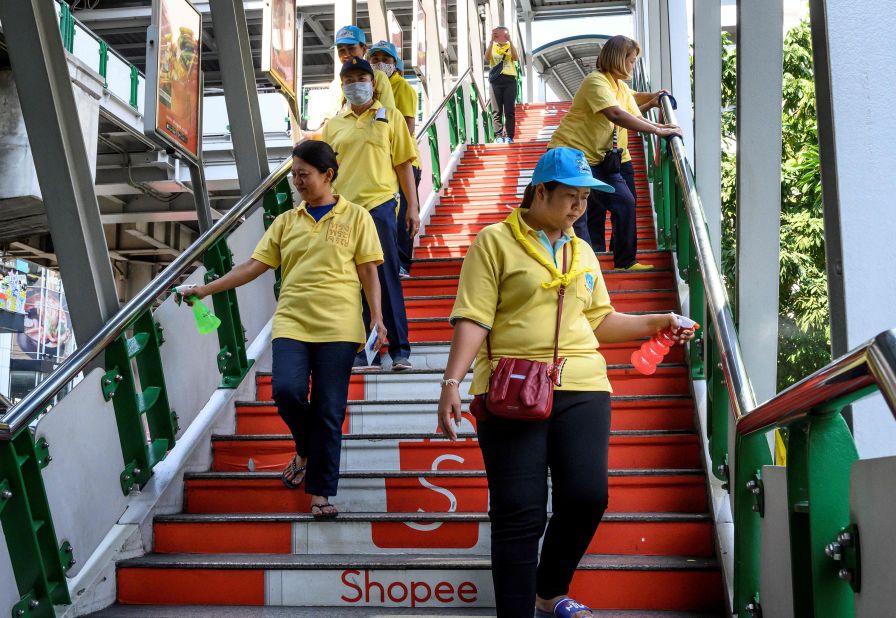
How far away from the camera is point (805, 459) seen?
2061 millimetres

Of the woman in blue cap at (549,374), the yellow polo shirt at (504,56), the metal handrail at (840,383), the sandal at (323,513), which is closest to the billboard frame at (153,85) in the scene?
the sandal at (323,513)

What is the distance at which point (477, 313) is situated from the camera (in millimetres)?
2945

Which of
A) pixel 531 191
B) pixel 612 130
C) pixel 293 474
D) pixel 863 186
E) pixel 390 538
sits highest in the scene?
pixel 612 130

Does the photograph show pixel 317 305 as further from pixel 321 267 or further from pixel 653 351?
pixel 653 351

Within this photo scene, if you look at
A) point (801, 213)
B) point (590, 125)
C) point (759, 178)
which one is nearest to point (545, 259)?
point (759, 178)

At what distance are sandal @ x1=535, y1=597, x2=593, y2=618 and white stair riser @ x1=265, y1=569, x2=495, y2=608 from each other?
48 cm

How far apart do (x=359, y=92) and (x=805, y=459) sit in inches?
150

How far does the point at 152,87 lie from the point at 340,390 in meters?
1.98

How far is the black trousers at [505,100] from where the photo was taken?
45.1ft

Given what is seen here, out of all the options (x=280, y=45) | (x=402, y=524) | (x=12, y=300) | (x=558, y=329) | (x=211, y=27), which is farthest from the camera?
(x=211, y=27)

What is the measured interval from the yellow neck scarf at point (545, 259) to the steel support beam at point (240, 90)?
359 cm

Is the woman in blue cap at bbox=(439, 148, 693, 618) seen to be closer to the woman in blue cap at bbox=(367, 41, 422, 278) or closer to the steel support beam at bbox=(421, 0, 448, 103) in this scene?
the woman in blue cap at bbox=(367, 41, 422, 278)

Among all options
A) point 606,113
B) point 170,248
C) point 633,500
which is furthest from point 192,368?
point 170,248

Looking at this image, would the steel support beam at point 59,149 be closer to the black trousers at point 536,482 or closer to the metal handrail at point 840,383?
the black trousers at point 536,482
